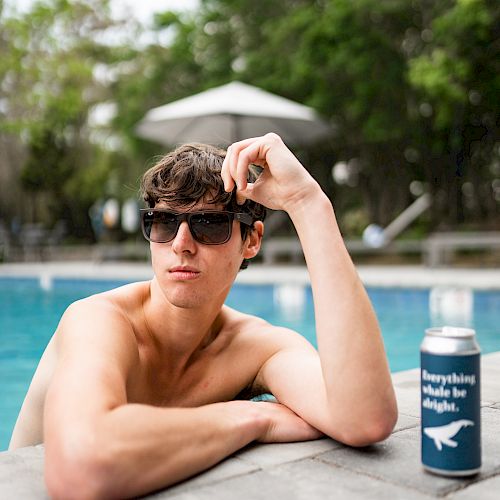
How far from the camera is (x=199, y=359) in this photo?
8.35ft

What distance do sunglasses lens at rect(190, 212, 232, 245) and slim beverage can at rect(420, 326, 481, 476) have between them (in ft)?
2.50

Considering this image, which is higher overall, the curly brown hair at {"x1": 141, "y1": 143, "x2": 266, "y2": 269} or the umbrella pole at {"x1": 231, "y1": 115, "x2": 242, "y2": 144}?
the umbrella pole at {"x1": 231, "y1": 115, "x2": 242, "y2": 144}

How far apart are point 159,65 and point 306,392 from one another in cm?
1633

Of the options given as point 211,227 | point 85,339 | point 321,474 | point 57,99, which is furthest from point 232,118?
point 321,474

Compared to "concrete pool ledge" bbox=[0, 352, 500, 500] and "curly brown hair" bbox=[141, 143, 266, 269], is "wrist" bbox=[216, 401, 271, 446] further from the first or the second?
"curly brown hair" bbox=[141, 143, 266, 269]

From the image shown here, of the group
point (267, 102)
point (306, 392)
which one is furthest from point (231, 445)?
point (267, 102)

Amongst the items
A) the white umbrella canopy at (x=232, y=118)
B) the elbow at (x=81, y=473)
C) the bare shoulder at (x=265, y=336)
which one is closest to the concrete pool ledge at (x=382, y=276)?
the white umbrella canopy at (x=232, y=118)

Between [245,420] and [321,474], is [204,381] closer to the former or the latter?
[245,420]

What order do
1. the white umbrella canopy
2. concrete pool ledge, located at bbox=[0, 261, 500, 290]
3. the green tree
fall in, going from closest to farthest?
concrete pool ledge, located at bbox=[0, 261, 500, 290]
the white umbrella canopy
the green tree

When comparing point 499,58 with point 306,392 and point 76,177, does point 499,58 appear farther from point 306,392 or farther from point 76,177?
point 76,177

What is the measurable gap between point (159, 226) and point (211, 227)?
0.17 metres

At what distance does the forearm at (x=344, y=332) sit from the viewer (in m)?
1.93

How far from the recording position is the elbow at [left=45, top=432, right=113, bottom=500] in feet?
5.30

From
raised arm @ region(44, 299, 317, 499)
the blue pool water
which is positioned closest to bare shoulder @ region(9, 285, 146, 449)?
raised arm @ region(44, 299, 317, 499)
